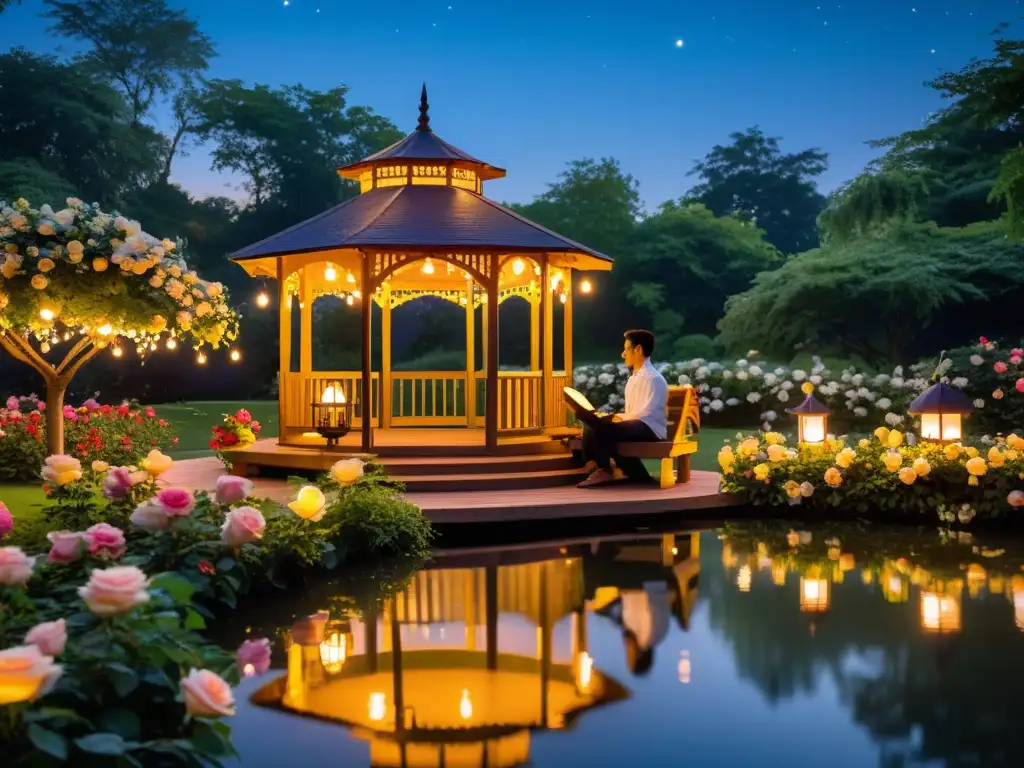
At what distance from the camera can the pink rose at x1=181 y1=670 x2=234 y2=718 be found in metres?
3.55

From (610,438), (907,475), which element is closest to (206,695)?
(907,475)

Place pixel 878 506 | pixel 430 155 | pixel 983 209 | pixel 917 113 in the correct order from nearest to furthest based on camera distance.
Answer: pixel 878 506, pixel 430 155, pixel 983 209, pixel 917 113

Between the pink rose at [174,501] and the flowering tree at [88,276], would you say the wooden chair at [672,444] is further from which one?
the pink rose at [174,501]

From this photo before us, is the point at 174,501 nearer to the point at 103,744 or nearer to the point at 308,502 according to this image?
the point at 308,502

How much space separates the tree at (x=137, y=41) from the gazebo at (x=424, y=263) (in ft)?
81.5

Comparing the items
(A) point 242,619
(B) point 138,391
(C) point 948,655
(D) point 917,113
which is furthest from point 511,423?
(D) point 917,113

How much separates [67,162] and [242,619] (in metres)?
27.9

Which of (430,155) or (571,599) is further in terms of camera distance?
(430,155)

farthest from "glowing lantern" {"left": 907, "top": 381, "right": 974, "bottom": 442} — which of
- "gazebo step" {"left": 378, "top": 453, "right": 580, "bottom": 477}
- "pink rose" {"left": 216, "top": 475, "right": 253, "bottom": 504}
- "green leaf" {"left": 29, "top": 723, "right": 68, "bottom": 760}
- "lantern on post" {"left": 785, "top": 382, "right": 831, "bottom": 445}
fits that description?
"green leaf" {"left": 29, "top": 723, "right": 68, "bottom": 760}

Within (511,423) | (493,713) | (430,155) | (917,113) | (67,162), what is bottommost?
(493,713)

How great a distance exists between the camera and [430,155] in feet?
50.0

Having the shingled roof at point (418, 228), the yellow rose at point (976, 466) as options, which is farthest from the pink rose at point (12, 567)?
the shingled roof at point (418, 228)

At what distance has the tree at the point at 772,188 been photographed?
44.7 metres

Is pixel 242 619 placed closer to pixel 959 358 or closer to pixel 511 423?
pixel 511 423
